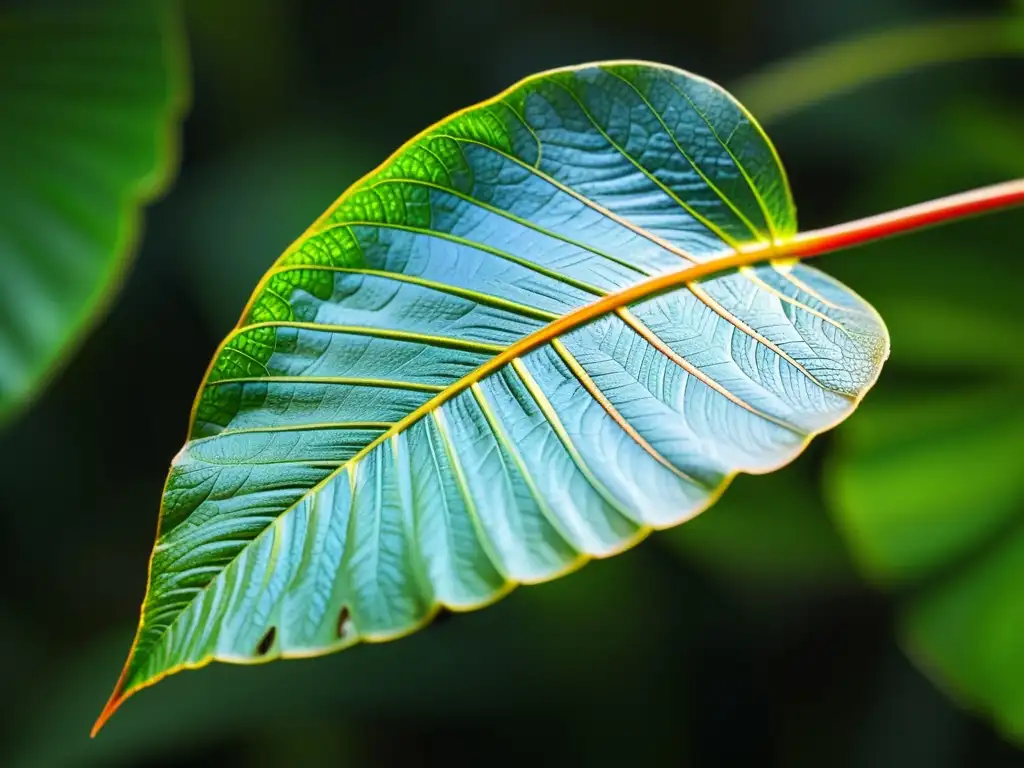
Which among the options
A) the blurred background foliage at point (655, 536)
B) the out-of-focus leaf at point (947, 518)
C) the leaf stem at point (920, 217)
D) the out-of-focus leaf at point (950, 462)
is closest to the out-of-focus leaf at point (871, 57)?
the blurred background foliage at point (655, 536)

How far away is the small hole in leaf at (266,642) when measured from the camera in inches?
13.2

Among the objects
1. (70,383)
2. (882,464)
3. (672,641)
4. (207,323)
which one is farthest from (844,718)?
(70,383)

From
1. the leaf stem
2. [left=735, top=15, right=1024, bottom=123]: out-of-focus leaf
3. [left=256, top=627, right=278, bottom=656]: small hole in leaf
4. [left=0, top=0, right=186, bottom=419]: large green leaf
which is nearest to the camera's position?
[left=256, top=627, right=278, bottom=656]: small hole in leaf

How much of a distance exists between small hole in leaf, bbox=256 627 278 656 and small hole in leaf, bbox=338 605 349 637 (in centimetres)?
2

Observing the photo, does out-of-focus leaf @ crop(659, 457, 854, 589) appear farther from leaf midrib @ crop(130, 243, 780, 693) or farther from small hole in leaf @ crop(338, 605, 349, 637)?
small hole in leaf @ crop(338, 605, 349, 637)

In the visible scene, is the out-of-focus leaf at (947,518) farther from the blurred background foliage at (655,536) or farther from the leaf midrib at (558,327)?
the leaf midrib at (558,327)

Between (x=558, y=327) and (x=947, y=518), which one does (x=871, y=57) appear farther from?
(x=558, y=327)

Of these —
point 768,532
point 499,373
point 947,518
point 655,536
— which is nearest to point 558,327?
point 499,373

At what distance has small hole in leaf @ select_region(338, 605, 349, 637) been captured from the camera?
338 millimetres

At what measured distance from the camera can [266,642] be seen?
1.11 feet

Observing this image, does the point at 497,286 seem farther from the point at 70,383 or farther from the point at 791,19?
the point at 791,19

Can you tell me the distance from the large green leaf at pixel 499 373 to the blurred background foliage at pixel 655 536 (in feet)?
1.31

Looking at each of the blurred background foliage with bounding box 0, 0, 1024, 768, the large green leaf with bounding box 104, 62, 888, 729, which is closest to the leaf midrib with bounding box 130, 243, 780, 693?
the large green leaf with bounding box 104, 62, 888, 729

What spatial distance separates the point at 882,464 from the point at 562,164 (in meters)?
0.46
